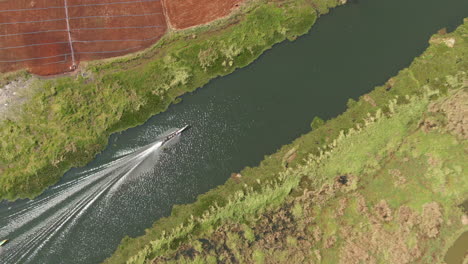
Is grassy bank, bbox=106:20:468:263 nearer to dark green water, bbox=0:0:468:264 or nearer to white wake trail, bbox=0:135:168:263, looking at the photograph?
dark green water, bbox=0:0:468:264

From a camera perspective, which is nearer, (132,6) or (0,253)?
(0,253)

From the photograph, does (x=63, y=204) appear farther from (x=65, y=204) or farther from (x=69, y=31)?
(x=69, y=31)

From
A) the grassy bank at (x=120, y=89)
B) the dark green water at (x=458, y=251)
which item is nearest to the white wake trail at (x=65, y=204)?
the grassy bank at (x=120, y=89)

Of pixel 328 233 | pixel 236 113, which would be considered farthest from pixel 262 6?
pixel 328 233

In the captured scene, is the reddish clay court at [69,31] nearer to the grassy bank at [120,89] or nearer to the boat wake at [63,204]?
the grassy bank at [120,89]

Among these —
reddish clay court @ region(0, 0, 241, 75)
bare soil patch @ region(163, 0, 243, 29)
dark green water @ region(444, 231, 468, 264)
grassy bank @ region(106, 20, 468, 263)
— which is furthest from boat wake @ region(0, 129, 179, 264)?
dark green water @ region(444, 231, 468, 264)

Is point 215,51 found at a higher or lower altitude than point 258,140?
higher

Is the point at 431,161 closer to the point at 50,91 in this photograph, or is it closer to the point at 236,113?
the point at 236,113
